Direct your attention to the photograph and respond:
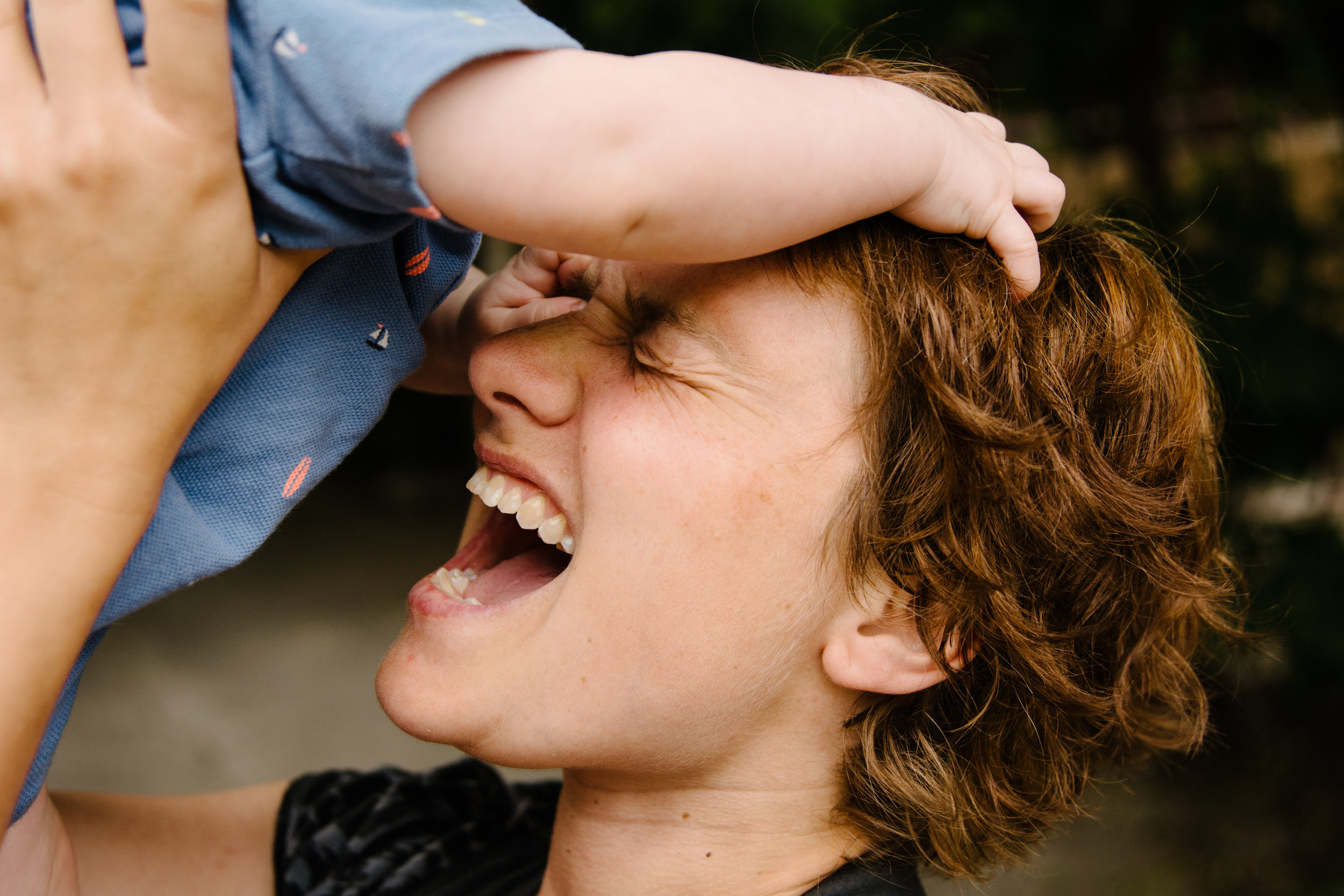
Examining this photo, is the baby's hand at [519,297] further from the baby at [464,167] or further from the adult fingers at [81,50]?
the adult fingers at [81,50]

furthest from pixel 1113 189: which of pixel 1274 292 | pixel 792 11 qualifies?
pixel 792 11

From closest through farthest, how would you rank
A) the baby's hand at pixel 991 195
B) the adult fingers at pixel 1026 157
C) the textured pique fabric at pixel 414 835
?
the baby's hand at pixel 991 195
the adult fingers at pixel 1026 157
the textured pique fabric at pixel 414 835

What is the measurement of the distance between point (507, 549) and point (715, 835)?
1.84 ft

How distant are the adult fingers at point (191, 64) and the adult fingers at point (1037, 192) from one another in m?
0.85

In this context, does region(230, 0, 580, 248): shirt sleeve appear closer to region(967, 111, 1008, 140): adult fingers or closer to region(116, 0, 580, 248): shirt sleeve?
region(116, 0, 580, 248): shirt sleeve

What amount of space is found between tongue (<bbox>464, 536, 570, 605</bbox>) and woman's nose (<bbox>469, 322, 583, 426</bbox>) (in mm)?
338

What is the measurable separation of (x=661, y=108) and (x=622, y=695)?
2.31 ft

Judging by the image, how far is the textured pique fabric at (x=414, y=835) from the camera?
1.58 meters

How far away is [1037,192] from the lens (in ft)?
3.76

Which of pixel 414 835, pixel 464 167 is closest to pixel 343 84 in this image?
pixel 464 167

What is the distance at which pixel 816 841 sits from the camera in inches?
55.7

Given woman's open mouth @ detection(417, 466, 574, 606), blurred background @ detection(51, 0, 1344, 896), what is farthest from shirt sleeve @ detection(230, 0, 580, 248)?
blurred background @ detection(51, 0, 1344, 896)

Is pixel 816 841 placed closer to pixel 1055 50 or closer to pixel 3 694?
pixel 3 694

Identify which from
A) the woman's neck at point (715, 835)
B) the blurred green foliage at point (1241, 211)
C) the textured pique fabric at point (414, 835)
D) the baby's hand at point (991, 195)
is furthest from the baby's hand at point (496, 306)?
the blurred green foliage at point (1241, 211)
